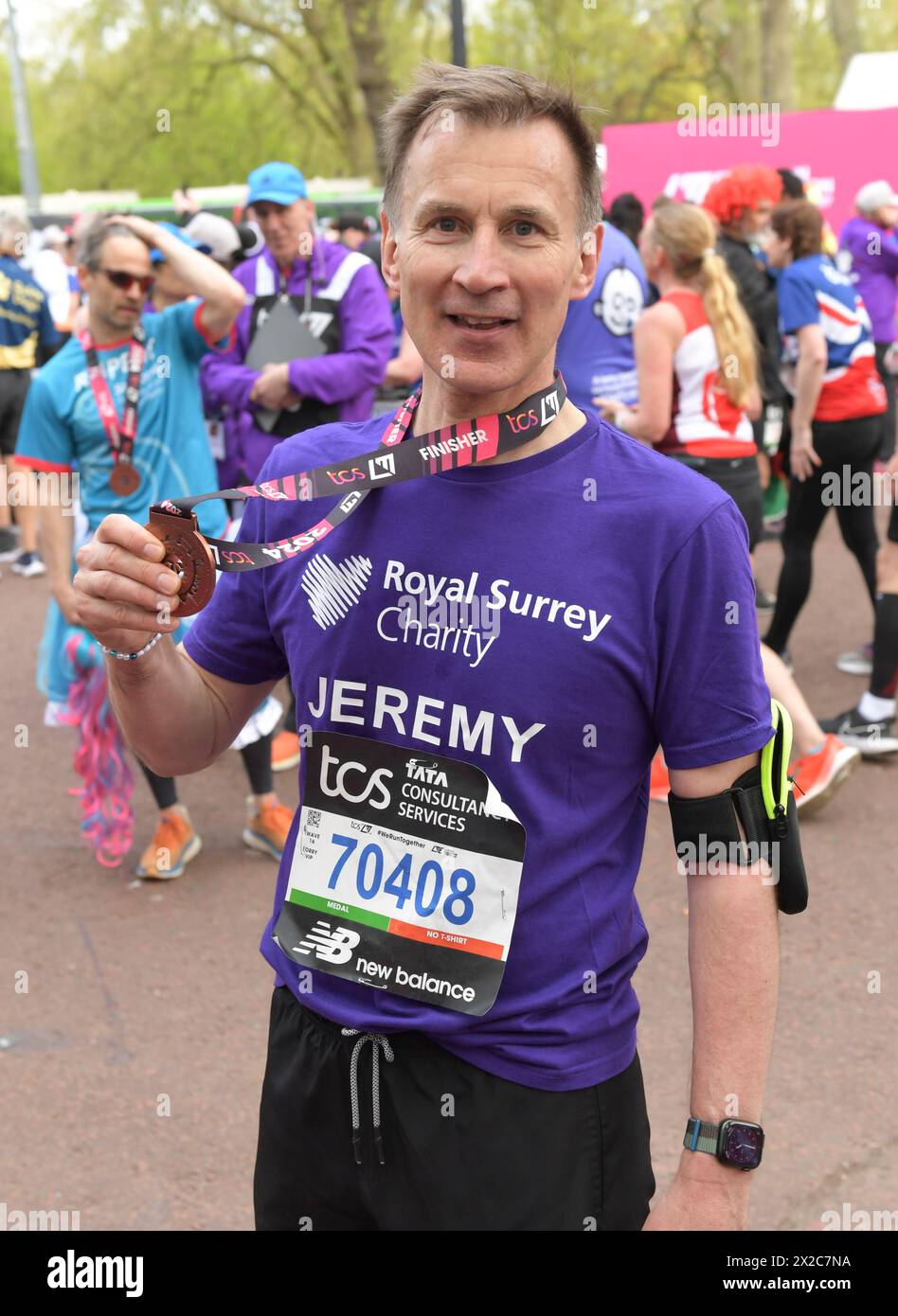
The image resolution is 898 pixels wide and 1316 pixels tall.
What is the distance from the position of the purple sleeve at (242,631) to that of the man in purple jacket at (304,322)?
12.1ft

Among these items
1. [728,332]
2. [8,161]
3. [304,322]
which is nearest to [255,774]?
[304,322]

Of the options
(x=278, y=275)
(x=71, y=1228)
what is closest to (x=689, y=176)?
(x=278, y=275)

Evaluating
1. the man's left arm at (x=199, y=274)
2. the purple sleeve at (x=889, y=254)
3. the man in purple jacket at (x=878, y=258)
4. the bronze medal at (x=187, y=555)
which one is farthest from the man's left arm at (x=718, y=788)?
the purple sleeve at (x=889, y=254)

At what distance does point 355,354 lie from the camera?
18.7 ft

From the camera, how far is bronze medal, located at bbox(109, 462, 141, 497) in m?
4.94

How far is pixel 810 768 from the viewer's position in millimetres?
5422

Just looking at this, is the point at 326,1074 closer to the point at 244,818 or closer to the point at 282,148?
the point at 244,818

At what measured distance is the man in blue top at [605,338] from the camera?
5.95 meters

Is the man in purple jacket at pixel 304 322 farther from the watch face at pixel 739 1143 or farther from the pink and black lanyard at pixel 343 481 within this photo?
the watch face at pixel 739 1143

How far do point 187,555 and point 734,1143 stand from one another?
35.8 inches

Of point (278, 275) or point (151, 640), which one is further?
point (278, 275)

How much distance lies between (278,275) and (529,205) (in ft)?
14.1

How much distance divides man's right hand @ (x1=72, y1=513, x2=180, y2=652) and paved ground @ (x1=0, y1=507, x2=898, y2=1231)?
2.02 meters

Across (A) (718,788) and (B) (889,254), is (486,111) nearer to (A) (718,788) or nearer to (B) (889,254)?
(A) (718,788)
